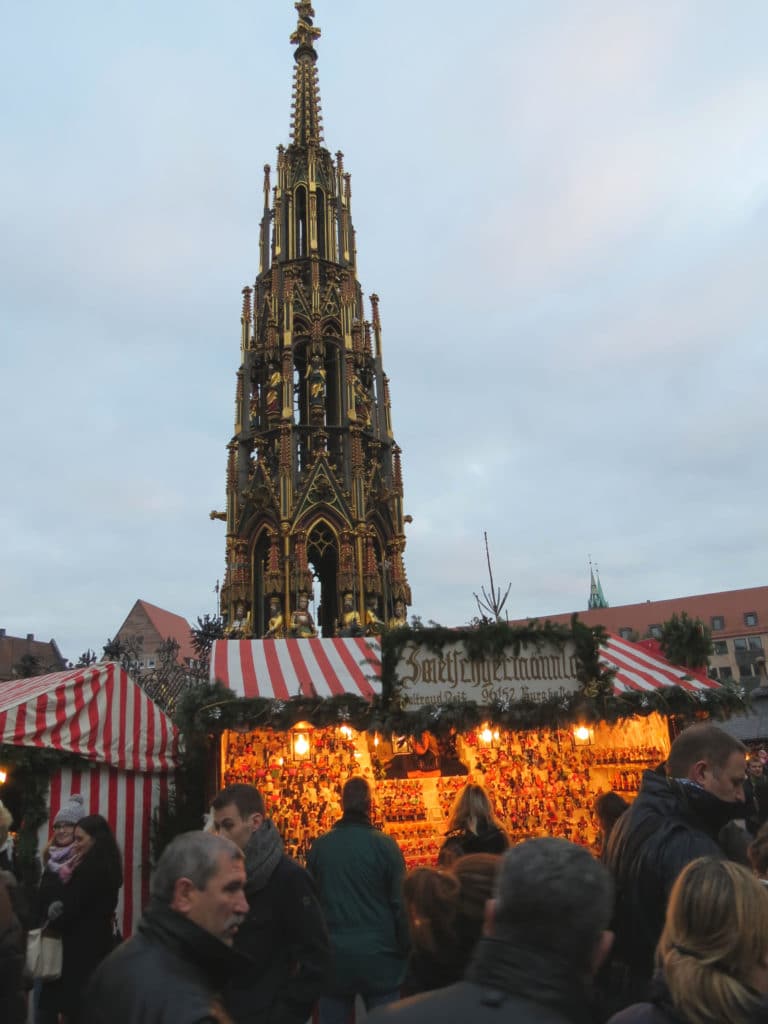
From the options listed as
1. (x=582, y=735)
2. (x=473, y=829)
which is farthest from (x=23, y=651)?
(x=473, y=829)

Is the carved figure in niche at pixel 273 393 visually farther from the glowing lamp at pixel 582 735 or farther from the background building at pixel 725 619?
the background building at pixel 725 619

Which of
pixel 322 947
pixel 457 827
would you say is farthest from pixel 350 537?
pixel 322 947

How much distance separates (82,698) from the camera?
8586mm

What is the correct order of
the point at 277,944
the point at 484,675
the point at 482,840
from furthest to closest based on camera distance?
the point at 484,675, the point at 482,840, the point at 277,944

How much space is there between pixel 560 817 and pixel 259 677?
3.97 meters

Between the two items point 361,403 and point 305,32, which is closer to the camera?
point 361,403

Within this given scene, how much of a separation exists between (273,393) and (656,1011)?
62.6 ft

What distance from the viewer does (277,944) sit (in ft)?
A: 10.2

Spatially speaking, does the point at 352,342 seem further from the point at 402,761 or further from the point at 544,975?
the point at 544,975

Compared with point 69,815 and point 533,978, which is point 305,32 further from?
point 533,978

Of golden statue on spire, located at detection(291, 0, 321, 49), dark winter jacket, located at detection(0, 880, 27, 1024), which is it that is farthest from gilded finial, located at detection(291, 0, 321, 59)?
dark winter jacket, located at detection(0, 880, 27, 1024)

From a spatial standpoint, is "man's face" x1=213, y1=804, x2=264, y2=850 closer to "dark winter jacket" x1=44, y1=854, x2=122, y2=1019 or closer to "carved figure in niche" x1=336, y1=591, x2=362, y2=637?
"dark winter jacket" x1=44, y1=854, x2=122, y2=1019

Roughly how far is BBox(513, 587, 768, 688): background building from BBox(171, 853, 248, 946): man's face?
54193 millimetres

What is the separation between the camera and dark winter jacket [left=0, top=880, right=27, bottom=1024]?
265cm
